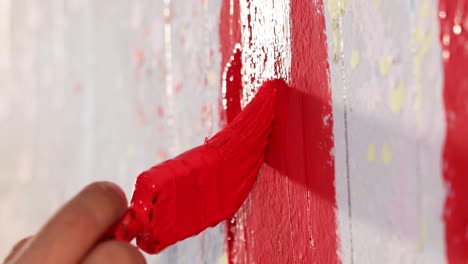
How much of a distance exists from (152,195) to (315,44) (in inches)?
8.3

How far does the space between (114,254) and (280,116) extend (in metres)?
0.23

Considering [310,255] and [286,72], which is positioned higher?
[286,72]

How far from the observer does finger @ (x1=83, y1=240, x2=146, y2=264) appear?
553 mm

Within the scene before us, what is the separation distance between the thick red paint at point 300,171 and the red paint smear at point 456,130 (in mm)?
150

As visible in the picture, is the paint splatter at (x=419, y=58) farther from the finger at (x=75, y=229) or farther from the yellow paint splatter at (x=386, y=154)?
the finger at (x=75, y=229)

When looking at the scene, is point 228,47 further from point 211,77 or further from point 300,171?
point 300,171

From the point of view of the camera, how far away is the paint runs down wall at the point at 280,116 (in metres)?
0.48

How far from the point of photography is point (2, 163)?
1.08 m

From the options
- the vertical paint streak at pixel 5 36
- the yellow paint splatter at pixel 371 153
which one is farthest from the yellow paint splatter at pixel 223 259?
the vertical paint streak at pixel 5 36

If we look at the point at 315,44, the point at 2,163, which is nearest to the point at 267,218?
the point at 315,44

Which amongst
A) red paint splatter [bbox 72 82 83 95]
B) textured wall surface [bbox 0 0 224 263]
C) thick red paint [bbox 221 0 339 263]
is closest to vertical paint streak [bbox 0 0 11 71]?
textured wall surface [bbox 0 0 224 263]

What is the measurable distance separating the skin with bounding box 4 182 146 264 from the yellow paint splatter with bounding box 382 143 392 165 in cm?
22

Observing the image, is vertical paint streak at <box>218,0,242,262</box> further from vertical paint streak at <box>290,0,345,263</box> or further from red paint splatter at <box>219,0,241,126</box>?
vertical paint streak at <box>290,0,345,263</box>

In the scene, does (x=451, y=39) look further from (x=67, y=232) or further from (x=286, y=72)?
(x=67, y=232)
